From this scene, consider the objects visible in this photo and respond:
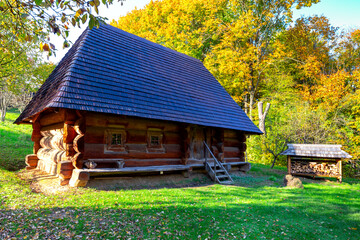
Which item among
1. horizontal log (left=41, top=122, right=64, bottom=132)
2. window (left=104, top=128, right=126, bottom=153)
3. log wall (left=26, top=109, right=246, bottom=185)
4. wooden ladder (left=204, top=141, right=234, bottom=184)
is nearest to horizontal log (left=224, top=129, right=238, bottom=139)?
log wall (left=26, top=109, right=246, bottom=185)

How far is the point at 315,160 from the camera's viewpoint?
13.5m

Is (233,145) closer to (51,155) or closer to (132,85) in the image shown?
(132,85)

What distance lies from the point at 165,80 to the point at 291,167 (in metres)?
9.49

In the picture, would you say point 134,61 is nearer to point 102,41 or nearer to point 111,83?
point 102,41

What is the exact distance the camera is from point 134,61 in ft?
33.0

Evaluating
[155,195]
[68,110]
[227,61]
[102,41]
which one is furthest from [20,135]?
[227,61]

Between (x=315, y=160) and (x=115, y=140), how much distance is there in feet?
39.5

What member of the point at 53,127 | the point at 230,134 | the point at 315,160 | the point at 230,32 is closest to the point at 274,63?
the point at 230,32

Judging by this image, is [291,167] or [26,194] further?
[291,167]

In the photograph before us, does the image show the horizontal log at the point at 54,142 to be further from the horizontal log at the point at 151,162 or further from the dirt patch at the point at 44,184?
the horizontal log at the point at 151,162

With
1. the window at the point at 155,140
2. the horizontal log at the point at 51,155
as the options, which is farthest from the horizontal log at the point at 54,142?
the window at the point at 155,140

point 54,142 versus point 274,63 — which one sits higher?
point 274,63

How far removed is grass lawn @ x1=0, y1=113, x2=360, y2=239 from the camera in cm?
420

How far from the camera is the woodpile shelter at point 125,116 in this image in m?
7.05
